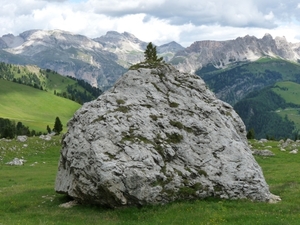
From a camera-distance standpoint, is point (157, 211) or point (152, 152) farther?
point (152, 152)

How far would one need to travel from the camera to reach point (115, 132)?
98.5 feet

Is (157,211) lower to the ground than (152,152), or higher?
lower

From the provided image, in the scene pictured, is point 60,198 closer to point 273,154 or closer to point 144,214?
point 144,214

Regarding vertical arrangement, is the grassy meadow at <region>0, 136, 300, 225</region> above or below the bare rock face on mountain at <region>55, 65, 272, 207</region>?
below

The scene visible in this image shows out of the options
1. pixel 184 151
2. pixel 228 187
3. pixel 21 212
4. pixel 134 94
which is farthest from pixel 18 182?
pixel 228 187

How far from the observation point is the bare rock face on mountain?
90.0 ft

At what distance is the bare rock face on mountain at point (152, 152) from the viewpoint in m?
27.4

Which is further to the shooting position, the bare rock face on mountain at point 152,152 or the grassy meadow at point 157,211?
the bare rock face on mountain at point 152,152

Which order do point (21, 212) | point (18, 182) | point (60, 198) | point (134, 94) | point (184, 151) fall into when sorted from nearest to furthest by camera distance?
point (21, 212) → point (184, 151) → point (60, 198) → point (134, 94) → point (18, 182)

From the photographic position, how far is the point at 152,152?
2952 centimetres

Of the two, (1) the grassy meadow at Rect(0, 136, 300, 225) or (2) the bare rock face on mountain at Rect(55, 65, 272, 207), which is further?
(2) the bare rock face on mountain at Rect(55, 65, 272, 207)

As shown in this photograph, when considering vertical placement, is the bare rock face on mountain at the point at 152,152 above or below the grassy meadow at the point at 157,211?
above

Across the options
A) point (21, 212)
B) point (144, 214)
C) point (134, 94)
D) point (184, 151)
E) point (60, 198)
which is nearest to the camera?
point (144, 214)

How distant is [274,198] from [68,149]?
61.9 ft
